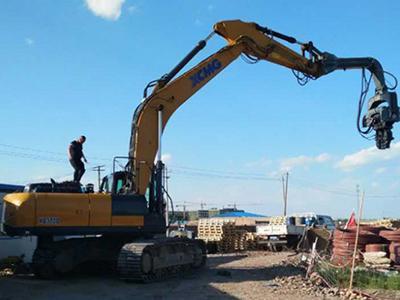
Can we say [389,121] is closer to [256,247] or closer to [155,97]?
[155,97]

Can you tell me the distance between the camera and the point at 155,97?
685 inches

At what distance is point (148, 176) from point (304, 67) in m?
6.57

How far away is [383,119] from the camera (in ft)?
54.1

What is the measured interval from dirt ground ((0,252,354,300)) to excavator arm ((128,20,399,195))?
284 cm

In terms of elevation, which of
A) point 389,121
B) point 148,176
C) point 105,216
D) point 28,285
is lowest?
point 28,285

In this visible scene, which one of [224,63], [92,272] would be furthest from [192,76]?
[92,272]

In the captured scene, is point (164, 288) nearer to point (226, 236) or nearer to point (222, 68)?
point (222, 68)

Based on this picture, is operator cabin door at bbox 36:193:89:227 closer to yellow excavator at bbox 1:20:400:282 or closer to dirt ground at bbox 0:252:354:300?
yellow excavator at bbox 1:20:400:282

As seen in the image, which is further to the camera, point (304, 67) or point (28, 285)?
point (304, 67)

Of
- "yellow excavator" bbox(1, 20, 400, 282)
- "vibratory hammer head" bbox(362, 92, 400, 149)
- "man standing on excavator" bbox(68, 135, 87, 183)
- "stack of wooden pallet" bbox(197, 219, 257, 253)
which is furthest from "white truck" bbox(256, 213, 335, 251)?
"man standing on excavator" bbox(68, 135, 87, 183)

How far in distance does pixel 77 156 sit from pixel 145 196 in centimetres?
225

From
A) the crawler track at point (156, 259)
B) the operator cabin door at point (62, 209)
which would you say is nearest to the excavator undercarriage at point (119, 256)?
the crawler track at point (156, 259)

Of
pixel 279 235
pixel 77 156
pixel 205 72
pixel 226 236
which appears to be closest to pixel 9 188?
pixel 77 156

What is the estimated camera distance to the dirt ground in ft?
44.2
